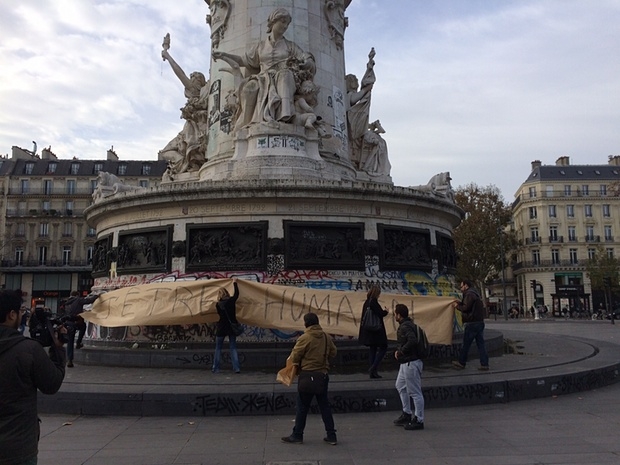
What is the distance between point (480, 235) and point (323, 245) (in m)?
47.9

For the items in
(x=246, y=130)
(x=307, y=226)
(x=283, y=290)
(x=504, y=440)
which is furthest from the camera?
(x=246, y=130)

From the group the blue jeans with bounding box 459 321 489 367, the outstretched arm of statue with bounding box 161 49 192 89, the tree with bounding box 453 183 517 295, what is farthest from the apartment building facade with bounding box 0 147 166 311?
the blue jeans with bounding box 459 321 489 367

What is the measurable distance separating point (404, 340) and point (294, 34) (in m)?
13.4

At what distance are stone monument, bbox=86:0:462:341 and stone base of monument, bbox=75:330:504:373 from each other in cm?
51

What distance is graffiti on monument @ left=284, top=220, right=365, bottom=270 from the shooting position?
13945 mm

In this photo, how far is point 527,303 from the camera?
73.4 metres

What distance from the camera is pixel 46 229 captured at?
67250mm

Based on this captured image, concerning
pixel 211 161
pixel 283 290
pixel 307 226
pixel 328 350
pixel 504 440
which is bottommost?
pixel 504 440

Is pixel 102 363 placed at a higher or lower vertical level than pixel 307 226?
lower

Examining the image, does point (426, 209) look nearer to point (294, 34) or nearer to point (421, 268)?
point (421, 268)

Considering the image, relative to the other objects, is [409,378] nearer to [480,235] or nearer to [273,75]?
[273,75]

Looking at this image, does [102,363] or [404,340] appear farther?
[102,363]

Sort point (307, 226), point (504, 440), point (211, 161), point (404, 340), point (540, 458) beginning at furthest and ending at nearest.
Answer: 1. point (211, 161)
2. point (307, 226)
3. point (404, 340)
4. point (504, 440)
5. point (540, 458)

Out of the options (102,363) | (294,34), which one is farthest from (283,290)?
(294,34)
